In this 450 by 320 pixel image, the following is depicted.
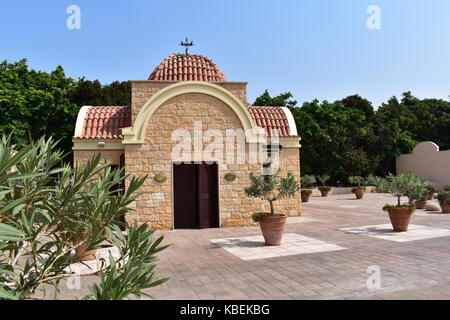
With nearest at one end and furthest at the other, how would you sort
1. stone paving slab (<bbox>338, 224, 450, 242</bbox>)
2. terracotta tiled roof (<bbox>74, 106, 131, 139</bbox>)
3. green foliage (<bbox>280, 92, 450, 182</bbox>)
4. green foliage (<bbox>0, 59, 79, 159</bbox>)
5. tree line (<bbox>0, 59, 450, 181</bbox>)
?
stone paving slab (<bbox>338, 224, 450, 242</bbox>), terracotta tiled roof (<bbox>74, 106, 131, 139</bbox>), green foliage (<bbox>0, 59, 79, 159</bbox>), tree line (<bbox>0, 59, 450, 181</bbox>), green foliage (<bbox>280, 92, 450, 182</bbox>)

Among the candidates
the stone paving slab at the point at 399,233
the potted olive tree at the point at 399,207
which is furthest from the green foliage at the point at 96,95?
the potted olive tree at the point at 399,207

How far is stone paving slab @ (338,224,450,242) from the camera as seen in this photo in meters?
9.87

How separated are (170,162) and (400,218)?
8.43m

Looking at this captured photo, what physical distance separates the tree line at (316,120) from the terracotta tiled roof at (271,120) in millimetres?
15285

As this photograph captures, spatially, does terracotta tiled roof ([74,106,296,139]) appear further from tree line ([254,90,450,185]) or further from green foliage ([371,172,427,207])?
tree line ([254,90,450,185])

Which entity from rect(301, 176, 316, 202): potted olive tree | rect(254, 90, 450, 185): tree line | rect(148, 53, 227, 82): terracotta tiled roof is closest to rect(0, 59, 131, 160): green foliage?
rect(148, 53, 227, 82): terracotta tiled roof

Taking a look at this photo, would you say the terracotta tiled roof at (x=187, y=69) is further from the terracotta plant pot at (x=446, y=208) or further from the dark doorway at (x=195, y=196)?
the terracotta plant pot at (x=446, y=208)

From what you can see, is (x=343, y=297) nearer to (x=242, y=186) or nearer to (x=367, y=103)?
(x=242, y=186)

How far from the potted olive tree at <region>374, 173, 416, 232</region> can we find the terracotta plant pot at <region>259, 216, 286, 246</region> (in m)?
4.15

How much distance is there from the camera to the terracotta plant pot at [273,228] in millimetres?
9367

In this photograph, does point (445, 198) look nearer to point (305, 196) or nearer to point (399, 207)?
point (399, 207)

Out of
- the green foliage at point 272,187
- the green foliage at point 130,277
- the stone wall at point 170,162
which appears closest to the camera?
the green foliage at point 130,277

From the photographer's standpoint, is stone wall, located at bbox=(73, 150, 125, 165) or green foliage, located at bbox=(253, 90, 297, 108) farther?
green foliage, located at bbox=(253, 90, 297, 108)

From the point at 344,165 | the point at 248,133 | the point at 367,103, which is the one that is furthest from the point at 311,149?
the point at 248,133
